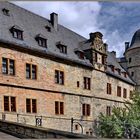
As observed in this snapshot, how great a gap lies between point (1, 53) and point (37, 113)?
2977 mm

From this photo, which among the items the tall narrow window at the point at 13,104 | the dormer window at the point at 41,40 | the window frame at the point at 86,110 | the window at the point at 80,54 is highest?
the dormer window at the point at 41,40

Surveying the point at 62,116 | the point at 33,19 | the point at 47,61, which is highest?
the point at 33,19

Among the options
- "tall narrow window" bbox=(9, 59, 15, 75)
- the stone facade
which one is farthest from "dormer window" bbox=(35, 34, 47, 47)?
"tall narrow window" bbox=(9, 59, 15, 75)

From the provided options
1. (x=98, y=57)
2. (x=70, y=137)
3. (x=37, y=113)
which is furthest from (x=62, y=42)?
(x=70, y=137)

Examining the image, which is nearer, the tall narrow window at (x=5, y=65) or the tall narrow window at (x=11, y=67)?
the tall narrow window at (x=5, y=65)

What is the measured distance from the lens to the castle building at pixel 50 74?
1130 cm

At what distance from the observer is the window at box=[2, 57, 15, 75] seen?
36.2 feet

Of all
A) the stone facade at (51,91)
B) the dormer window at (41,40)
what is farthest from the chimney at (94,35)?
the dormer window at (41,40)

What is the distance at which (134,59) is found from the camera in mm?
24094

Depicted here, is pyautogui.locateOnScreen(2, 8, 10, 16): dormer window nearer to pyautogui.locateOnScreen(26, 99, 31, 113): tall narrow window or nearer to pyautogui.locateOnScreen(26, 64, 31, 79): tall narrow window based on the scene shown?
pyautogui.locateOnScreen(26, 64, 31, 79): tall narrow window

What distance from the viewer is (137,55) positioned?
23719 millimetres

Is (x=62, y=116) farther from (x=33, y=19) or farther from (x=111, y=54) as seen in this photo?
(x=111, y=54)

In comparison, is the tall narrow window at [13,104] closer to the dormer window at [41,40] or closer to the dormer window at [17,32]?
the dormer window at [17,32]

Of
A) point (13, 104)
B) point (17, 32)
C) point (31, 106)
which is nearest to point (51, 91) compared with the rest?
point (31, 106)
